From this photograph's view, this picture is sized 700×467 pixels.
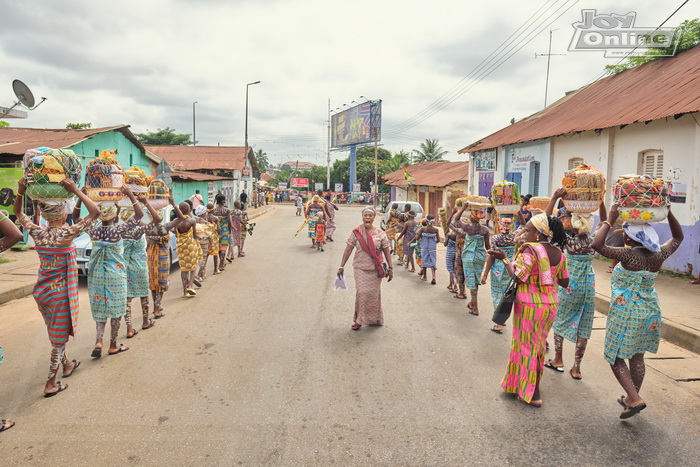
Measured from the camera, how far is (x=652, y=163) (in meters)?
11.6

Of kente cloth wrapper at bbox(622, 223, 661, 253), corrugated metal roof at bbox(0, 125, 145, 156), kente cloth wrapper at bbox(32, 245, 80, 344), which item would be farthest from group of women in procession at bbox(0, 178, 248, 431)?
corrugated metal roof at bbox(0, 125, 145, 156)

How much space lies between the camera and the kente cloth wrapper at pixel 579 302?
4953 mm

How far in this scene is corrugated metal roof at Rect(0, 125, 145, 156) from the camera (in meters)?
13.1

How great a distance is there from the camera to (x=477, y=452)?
344 centimetres

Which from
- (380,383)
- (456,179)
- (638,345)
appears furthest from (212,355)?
(456,179)

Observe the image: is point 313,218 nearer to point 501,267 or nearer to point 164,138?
point 501,267

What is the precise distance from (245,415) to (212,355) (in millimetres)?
1621

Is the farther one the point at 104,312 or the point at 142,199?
the point at 142,199

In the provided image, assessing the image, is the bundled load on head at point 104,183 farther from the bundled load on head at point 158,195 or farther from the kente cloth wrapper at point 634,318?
the kente cloth wrapper at point 634,318

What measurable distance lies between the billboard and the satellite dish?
3731cm

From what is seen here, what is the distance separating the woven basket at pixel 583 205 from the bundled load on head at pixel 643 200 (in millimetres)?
1064

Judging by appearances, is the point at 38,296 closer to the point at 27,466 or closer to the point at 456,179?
the point at 27,466

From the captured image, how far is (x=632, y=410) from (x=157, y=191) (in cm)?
634

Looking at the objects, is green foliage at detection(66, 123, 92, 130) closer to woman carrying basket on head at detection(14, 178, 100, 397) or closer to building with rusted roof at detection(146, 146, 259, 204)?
building with rusted roof at detection(146, 146, 259, 204)
